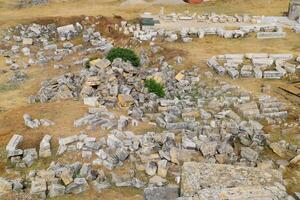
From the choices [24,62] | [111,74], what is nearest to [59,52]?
[24,62]

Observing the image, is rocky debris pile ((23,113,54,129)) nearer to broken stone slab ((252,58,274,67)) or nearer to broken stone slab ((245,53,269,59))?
broken stone slab ((252,58,274,67))

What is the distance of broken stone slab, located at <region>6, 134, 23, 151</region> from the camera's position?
1286 centimetres

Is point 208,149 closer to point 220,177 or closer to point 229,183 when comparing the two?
point 220,177

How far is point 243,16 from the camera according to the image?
25.6 meters

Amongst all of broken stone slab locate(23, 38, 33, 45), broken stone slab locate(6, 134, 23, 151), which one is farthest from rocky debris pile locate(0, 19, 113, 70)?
broken stone slab locate(6, 134, 23, 151)

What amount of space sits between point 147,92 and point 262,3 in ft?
50.5

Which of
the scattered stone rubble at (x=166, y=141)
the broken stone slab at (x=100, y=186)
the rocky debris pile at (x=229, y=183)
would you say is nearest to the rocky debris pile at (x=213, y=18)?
the scattered stone rubble at (x=166, y=141)

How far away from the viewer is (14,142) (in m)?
13.1

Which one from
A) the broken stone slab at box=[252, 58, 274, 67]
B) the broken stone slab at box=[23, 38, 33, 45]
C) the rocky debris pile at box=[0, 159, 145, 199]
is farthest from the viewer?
the broken stone slab at box=[23, 38, 33, 45]

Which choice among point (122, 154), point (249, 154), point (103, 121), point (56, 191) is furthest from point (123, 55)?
point (56, 191)

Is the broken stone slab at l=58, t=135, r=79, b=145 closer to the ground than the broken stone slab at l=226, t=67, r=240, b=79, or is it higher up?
closer to the ground

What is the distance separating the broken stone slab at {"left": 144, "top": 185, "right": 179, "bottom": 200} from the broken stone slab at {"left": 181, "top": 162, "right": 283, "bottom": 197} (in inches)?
24.7

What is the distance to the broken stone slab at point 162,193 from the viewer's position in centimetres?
1005

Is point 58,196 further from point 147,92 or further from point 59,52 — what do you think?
point 59,52
